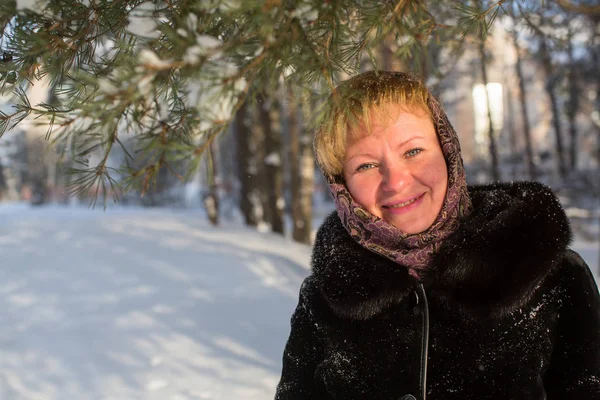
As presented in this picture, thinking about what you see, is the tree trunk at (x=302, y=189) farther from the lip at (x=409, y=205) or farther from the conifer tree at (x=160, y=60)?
the conifer tree at (x=160, y=60)

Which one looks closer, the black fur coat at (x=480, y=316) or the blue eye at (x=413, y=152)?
the black fur coat at (x=480, y=316)

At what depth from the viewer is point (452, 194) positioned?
Result: 1710 mm

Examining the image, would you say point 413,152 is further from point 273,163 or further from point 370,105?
point 273,163

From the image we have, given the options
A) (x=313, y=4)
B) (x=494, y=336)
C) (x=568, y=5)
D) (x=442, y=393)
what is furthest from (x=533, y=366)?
(x=568, y=5)

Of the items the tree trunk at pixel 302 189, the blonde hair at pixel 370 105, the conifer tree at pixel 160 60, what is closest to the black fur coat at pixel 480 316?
the blonde hair at pixel 370 105

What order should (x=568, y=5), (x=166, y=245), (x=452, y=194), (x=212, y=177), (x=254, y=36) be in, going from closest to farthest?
1. (x=254, y=36)
2. (x=212, y=177)
3. (x=452, y=194)
4. (x=568, y=5)
5. (x=166, y=245)

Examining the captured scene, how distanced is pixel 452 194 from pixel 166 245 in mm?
9056

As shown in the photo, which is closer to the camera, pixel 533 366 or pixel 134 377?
pixel 533 366

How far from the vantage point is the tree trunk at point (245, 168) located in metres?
13.8

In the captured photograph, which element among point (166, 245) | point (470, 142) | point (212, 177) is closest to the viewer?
point (212, 177)

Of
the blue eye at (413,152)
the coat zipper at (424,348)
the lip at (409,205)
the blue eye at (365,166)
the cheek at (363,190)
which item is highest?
the blue eye at (413,152)

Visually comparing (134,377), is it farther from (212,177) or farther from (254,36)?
(254,36)

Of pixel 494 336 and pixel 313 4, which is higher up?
pixel 313 4

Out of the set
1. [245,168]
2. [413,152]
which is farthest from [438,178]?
[245,168]
